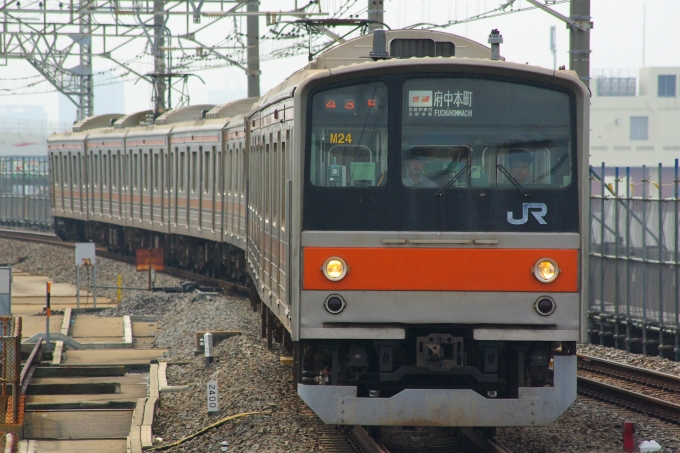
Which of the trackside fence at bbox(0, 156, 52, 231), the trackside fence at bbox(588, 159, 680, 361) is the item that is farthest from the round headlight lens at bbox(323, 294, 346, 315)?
the trackside fence at bbox(0, 156, 52, 231)

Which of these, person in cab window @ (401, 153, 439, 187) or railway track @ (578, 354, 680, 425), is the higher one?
person in cab window @ (401, 153, 439, 187)

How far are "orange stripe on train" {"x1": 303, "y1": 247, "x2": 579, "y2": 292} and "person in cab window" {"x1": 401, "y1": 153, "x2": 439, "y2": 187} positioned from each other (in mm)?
447

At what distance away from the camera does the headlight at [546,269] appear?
7.18 metres

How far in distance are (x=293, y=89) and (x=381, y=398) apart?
222 centimetres

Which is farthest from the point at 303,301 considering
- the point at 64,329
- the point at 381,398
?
the point at 64,329

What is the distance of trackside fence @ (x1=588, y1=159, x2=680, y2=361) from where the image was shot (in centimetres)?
1248

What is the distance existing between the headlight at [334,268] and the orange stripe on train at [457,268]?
0.12 feet

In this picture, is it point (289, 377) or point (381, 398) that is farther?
point (289, 377)

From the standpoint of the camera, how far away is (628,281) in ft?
43.3

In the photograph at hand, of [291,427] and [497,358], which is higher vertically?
[497,358]

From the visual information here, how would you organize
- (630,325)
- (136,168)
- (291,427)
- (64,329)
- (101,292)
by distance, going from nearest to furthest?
(291,427), (630,325), (64,329), (101,292), (136,168)

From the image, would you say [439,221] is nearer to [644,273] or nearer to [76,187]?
[644,273]

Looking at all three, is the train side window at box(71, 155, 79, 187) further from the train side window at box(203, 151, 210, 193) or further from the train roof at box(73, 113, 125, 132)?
the train side window at box(203, 151, 210, 193)

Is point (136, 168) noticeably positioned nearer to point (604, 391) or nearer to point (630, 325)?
point (630, 325)
